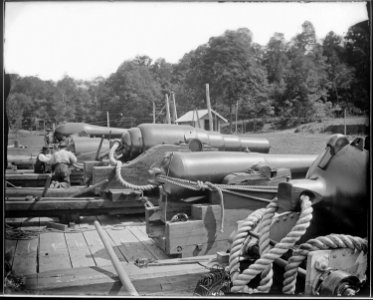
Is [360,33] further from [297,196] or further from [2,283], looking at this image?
[2,283]

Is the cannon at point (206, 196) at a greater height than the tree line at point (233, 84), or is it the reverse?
the tree line at point (233, 84)

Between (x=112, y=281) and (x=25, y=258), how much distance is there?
119 centimetres

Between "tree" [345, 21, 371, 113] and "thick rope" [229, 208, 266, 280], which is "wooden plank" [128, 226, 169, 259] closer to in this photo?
"thick rope" [229, 208, 266, 280]

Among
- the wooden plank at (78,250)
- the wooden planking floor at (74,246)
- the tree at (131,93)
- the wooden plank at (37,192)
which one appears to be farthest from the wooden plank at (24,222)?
the tree at (131,93)

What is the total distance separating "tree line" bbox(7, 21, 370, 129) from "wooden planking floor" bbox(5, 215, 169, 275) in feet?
3.38

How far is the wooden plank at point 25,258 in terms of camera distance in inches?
109

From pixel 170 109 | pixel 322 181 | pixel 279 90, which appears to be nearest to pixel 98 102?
pixel 170 109

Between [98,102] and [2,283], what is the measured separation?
2107 millimetres

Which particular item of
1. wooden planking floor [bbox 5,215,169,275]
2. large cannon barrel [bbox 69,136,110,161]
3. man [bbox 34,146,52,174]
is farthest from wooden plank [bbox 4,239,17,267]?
large cannon barrel [bbox 69,136,110,161]

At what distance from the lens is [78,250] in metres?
3.94

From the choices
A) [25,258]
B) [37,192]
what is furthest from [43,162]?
[25,258]

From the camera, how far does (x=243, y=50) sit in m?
3.12

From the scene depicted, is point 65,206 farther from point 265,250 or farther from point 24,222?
point 265,250

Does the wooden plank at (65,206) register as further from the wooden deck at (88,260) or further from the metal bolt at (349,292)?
the metal bolt at (349,292)
